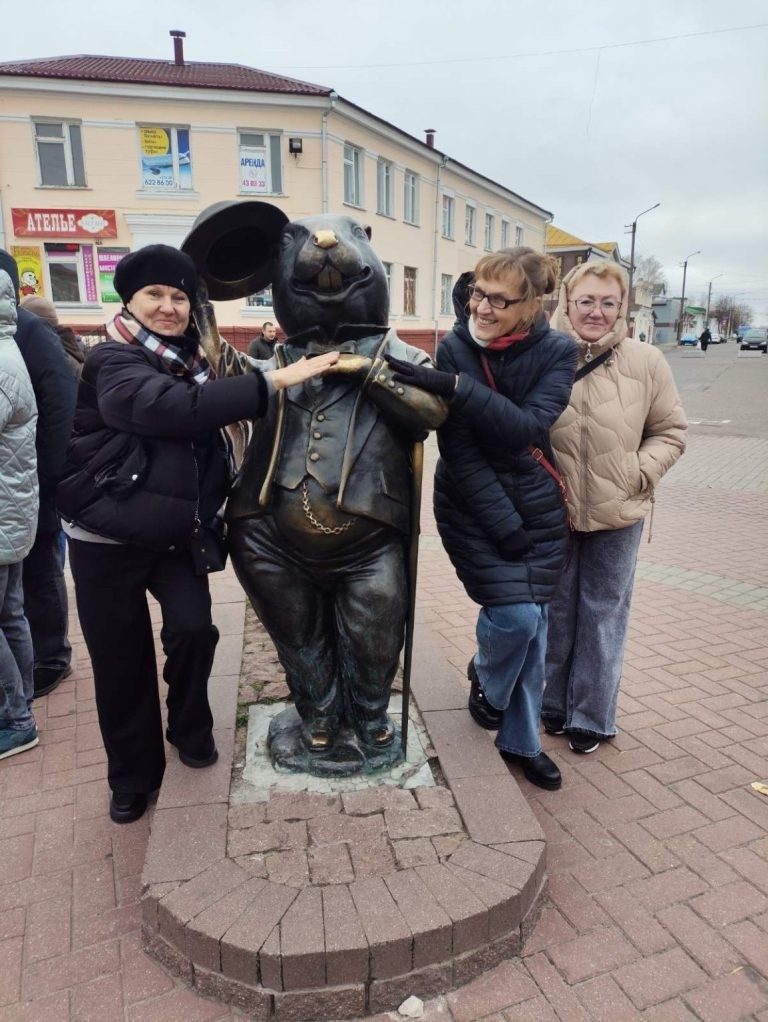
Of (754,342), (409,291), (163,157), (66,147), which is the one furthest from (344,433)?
(754,342)

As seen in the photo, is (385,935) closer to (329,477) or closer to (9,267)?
→ (329,477)

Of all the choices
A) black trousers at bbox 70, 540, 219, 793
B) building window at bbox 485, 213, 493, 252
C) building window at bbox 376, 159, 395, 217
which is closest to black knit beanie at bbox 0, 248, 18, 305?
black trousers at bbox 70, 540, 219, 793

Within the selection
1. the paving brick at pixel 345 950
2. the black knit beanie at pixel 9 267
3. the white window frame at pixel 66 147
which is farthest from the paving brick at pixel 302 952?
the white window frame at pixel 66 147

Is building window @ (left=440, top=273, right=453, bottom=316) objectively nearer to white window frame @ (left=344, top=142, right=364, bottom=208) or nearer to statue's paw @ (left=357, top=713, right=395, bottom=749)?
white window frame @ (left=344, top=142, right=364, bottom=208)

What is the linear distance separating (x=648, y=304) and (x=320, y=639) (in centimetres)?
6120

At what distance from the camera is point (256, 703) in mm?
3148

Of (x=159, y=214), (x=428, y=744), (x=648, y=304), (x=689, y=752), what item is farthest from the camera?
(x=648, y=304)

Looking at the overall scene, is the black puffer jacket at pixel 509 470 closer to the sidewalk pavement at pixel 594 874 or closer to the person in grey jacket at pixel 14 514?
the sidewalk pavement at pixel 594 874

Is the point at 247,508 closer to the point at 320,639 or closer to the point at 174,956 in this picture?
the point at 320,639

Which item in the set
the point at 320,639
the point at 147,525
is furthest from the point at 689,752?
the point at 147,525

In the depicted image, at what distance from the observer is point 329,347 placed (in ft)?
7.86

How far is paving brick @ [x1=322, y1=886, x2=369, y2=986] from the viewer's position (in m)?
1.84

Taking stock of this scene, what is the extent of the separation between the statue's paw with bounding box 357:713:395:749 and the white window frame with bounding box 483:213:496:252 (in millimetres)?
24591

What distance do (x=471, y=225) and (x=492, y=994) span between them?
81.5 ft
